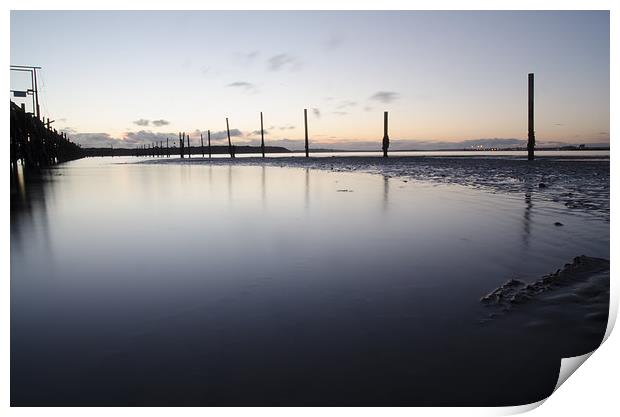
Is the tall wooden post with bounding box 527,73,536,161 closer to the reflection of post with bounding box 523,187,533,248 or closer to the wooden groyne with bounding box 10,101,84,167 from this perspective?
the reflection of post with bounding box 523,187,533,248

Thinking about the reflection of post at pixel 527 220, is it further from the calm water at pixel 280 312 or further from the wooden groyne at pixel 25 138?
the wooden groyne at pixel 25 138

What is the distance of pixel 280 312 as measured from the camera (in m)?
2.73

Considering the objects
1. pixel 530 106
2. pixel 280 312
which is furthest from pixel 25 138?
pixel 530 106

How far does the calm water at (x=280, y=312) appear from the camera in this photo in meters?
1.96

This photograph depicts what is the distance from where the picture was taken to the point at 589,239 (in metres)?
4.74

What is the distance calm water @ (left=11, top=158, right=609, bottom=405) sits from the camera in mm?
1957

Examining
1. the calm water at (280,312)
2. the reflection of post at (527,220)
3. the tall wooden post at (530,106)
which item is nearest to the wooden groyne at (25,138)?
the calm water at (280,312)

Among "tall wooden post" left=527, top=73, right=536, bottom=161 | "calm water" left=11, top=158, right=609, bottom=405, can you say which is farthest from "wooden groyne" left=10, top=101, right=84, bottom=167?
"tall wooden post" left=527, top=73, right=536, bottom=161

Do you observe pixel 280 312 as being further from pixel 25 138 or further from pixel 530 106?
pixel 25 138

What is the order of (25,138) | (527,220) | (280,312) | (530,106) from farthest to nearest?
(25,138), (530,106), (527,220), (280,312)
